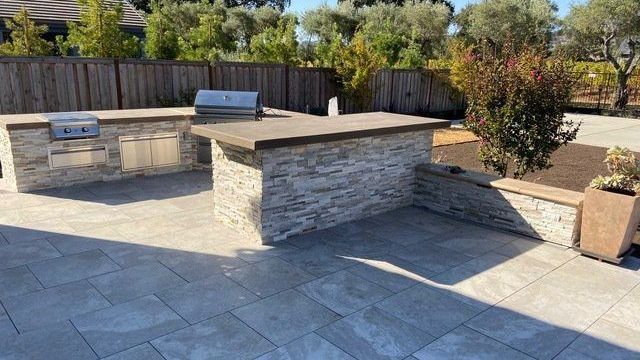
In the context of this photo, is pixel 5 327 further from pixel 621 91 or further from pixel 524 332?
pixel 621 91

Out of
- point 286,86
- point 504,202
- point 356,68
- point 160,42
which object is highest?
point 160,42

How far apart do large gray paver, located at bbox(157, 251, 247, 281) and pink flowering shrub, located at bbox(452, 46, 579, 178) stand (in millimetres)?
3998

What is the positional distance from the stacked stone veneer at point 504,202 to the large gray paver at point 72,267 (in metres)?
4.11

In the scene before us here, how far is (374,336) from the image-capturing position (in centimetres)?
351

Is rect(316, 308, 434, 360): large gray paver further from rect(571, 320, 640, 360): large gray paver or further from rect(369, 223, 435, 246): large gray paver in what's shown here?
rect(369, 223, 435, 246): large gray paver

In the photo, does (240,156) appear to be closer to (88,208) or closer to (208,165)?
(88,208)

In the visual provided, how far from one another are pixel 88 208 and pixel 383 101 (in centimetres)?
1055

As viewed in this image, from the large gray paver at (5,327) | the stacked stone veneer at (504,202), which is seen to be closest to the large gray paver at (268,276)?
the large gray paver at (5,327)

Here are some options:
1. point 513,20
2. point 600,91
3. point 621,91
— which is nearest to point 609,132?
point 621,91

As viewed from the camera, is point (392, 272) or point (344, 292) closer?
point (344, 292)

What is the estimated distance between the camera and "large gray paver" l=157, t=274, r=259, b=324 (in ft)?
12.3

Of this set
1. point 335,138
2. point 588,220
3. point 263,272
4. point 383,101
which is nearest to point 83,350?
point 263,272

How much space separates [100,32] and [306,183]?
8.16 meters

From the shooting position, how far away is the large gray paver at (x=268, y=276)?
4.20 m
